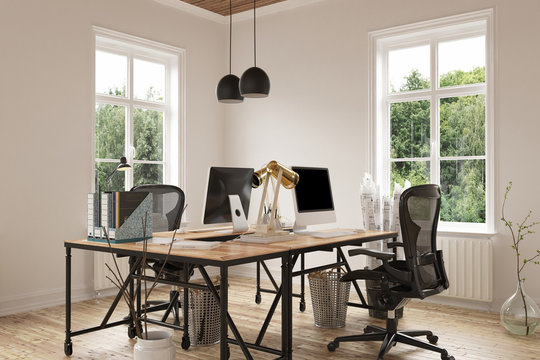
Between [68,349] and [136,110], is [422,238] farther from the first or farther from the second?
[136,110]

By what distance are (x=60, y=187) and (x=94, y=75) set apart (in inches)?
42.9

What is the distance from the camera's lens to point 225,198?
374 cm

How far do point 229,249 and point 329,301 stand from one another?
1.36m

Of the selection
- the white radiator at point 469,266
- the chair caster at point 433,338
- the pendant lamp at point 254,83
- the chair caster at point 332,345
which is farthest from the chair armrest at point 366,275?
→ the white radiator at point 469,266

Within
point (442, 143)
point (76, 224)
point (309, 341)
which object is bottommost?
point (309, 341)

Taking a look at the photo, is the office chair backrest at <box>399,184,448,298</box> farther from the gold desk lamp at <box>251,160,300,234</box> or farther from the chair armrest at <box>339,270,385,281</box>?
the gold desk lamp at <box>251,160,300,234</box>

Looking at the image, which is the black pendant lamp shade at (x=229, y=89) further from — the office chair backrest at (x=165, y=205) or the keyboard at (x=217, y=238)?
the keyboard at (x=217, y=238)

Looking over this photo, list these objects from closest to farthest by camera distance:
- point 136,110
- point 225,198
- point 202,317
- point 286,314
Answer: point 286,314
point 202,317
point 225,198
point 136,110

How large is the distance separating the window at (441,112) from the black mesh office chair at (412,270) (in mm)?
1584

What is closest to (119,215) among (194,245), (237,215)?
(194,245)

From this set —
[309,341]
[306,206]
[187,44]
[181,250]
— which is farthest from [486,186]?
[187,44]

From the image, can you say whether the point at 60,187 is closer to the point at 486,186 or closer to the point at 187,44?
the point at 187,44

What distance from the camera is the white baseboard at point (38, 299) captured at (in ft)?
13.6

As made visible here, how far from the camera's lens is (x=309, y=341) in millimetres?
3512
